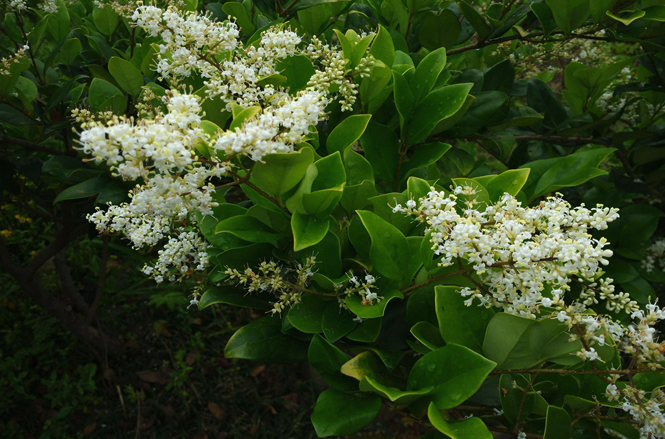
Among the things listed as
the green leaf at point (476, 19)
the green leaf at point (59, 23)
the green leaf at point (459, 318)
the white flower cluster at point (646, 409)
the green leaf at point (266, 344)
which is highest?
the green leaf at point (476, 19)

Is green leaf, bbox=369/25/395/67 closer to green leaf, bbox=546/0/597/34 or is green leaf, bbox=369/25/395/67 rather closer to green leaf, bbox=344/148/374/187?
green leaf, bbox=344/148/374/187

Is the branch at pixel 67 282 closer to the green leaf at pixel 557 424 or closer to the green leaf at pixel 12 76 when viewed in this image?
the green leaf at pixel 12 76

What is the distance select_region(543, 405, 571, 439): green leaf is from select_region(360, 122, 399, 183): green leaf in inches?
30.7

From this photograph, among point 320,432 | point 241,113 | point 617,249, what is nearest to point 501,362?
point 320,432

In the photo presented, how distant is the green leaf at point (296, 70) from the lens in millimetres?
1303

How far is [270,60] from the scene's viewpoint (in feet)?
3.89

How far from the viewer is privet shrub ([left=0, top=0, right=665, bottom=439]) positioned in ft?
2.97

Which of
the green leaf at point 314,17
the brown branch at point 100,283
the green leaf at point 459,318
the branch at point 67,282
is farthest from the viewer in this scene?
the branch at point 67,282

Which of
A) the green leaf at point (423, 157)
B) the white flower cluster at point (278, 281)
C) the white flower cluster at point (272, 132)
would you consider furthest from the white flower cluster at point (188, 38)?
the green leaf at point (423, 157)

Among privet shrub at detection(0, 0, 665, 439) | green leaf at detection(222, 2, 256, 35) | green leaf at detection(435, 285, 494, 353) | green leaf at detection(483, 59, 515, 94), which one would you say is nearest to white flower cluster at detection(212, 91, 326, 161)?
privet shrub at detection(0, 0, 665, 439)

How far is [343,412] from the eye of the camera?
3.32ft

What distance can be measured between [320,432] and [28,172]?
1658mm

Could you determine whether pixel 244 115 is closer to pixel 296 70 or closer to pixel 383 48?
pixel 296 70

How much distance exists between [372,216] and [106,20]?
154cm
